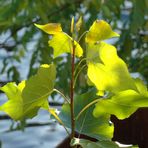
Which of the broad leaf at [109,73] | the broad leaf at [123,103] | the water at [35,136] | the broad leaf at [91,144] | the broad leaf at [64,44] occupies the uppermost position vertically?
the broad leaf at [64,44]

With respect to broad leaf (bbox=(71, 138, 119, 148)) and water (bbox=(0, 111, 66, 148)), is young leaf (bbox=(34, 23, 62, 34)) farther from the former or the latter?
water (bbox=(0, 111, 66, 148))

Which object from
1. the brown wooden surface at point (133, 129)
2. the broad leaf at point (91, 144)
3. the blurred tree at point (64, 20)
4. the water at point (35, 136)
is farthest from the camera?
the water at point (35, 136)

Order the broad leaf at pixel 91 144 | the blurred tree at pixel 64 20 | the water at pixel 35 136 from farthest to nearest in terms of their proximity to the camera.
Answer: the water at pixel 35 136, the blurred tree at pixel 64 20, the broad leaf at pixel 91 144

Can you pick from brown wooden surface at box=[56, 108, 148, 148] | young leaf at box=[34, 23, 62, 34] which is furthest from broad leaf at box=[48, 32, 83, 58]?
brown wooden surface at box=[56, 108, 148, 148]

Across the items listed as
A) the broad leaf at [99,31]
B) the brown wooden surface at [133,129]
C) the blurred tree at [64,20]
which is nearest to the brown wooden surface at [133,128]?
the brown wooden surface at [133,129]

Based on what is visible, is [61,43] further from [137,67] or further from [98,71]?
[137,67]

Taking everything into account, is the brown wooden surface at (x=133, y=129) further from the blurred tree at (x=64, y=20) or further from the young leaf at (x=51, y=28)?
the young leaf at (x=51, y=28)

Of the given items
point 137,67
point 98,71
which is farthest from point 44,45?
point 98,71
